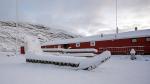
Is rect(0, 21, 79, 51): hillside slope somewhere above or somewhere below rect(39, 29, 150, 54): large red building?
above

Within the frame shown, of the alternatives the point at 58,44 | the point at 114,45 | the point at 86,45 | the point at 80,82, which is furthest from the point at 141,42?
the point at 80,82

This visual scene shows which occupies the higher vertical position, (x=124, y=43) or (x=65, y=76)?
(x=124, y=43)

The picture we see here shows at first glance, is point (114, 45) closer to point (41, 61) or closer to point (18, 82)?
point (41, 61)

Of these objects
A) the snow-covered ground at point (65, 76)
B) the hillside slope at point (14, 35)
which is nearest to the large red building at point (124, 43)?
the snow-covered ground at point (65, 76)

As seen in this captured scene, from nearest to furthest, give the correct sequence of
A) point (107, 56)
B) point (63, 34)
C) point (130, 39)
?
point (107, 56), point (130, 39), point (63, 34)

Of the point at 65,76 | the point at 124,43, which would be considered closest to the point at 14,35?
the point at 124,43

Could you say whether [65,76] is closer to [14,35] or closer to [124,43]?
[124,43]

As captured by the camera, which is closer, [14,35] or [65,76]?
[65,76]

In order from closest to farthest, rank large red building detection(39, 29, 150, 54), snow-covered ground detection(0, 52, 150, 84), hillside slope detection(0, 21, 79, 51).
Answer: snow-covered ground detection(0, 52, 150, 84), large red building detection(39, 29, 150, 54), hillside slope detection(0, 21, 79, 51)

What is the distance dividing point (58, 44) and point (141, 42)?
1604cm

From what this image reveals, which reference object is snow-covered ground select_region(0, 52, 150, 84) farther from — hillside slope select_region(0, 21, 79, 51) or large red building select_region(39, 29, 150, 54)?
hillside slope select_region(0, 21, 79, 51)

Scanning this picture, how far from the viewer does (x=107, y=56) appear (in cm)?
852

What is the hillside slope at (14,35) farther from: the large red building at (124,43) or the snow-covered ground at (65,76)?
the snow-covered ground at (65,76)

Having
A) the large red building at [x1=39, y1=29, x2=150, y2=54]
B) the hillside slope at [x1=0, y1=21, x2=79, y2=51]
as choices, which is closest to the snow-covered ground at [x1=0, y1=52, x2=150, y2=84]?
the large red building at [x1=39, y1=29, x2=150, y2=54]
